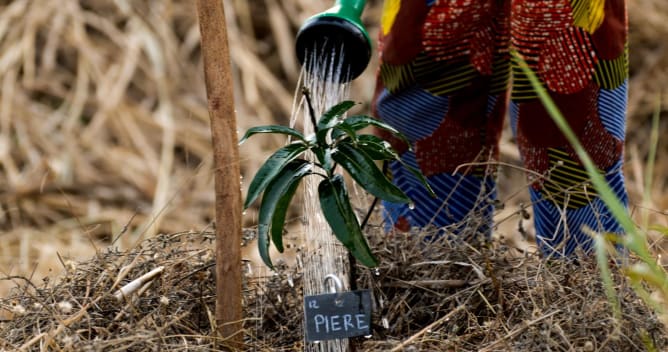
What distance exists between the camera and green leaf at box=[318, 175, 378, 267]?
3.63 feet

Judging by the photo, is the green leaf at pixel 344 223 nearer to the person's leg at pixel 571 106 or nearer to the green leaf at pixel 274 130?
the green leaf at pixel 274 130

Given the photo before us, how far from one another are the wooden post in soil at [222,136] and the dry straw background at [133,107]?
133 cm

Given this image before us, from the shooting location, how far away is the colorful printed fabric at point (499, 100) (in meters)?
1.31

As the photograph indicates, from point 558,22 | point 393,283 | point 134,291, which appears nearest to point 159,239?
point 134,291

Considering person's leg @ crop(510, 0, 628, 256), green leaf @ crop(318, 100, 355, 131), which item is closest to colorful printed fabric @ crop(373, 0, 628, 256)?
person's leg @ crop(510, 0, 628, 256)

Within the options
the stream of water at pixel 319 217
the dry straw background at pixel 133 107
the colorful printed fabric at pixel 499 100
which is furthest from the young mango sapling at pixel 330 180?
the dry straw background at pixel 133 107

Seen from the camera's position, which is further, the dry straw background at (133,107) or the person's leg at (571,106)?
the dry straw background at (133,107)

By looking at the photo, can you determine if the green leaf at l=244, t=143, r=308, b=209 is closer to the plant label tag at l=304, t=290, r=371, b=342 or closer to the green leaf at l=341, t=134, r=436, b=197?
the green leaf at l=341, t=134, r=436, b=197

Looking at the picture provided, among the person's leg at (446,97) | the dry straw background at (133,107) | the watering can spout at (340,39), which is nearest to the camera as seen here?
the watering can spout at (340,39)

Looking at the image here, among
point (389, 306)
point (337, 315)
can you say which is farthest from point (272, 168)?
point (389, 306)

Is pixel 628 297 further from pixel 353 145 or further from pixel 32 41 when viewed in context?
pixel 32 41

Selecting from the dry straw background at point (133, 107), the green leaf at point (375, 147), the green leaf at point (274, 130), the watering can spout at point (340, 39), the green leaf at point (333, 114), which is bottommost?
the green leaf at point (375, 147)

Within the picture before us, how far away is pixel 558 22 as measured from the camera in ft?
4.26

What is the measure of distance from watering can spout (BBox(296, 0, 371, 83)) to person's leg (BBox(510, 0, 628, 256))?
0.22 meters
